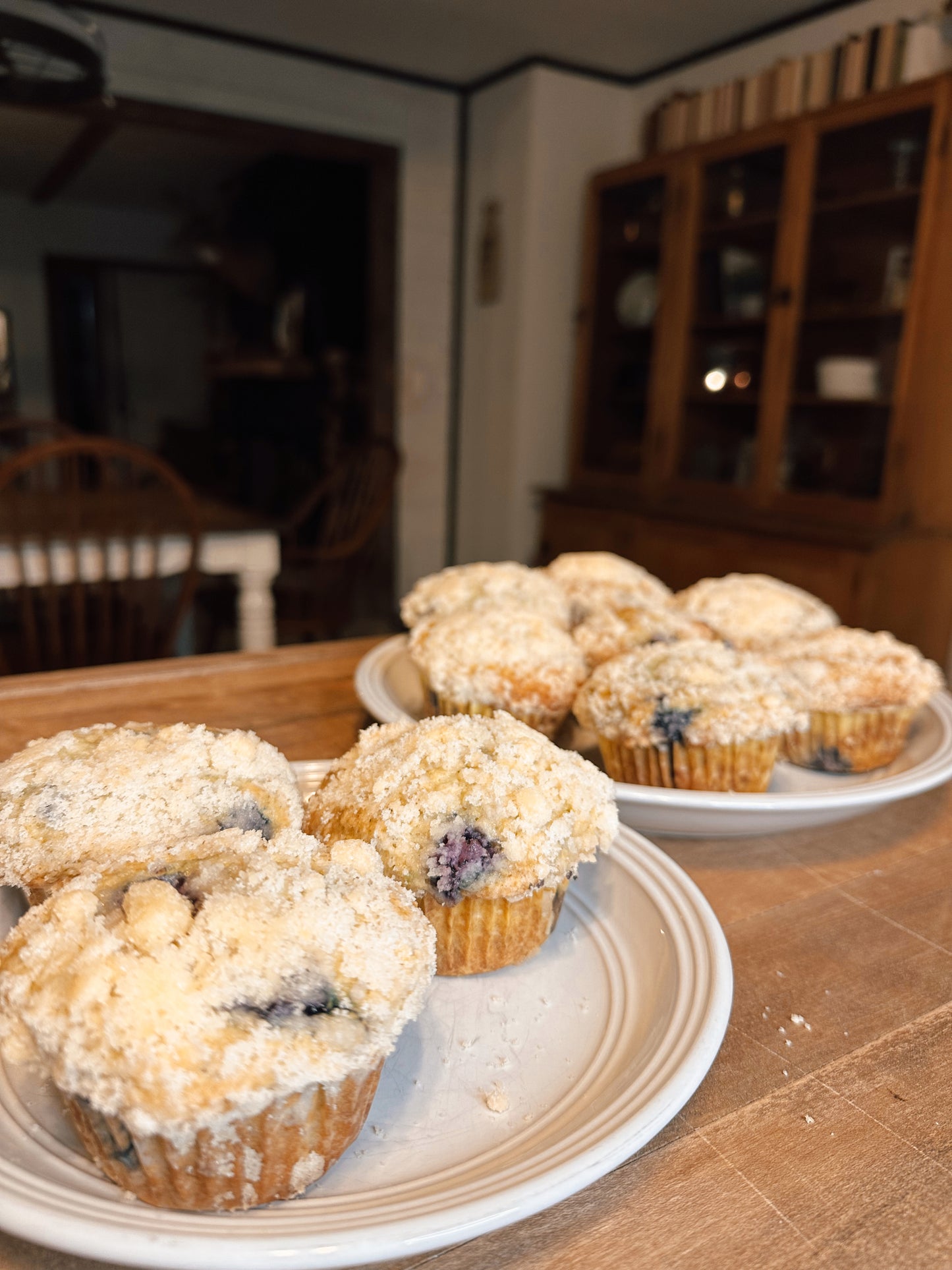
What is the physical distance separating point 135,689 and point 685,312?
2.97 m

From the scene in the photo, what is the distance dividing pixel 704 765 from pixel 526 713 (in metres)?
0.19

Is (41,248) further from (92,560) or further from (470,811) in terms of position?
(470,811)

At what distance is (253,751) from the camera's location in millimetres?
606

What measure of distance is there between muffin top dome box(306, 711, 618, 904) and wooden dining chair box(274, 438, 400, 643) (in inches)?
103

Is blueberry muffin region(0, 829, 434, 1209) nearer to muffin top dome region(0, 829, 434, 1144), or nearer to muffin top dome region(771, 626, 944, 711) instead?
muffin top dome region(0, 829, 434, 1144)

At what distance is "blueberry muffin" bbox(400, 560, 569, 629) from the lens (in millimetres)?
1079

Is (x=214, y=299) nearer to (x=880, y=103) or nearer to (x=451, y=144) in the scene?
(x=451, y=144)

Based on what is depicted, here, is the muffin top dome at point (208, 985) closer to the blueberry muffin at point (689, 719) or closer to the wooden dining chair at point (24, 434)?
the blueberry muffin at point (689, 719)

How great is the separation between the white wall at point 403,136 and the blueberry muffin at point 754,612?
363cm

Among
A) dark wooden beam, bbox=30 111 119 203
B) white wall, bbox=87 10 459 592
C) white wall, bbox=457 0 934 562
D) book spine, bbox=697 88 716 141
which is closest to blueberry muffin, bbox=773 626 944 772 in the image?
book spine, bbox=697 88 716 141

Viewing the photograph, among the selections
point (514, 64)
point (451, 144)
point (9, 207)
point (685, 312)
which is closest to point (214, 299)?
point (9, 207)

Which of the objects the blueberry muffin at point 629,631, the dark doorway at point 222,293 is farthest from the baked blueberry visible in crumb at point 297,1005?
the dark doorway at point 222,293

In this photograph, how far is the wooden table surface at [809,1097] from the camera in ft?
1.33

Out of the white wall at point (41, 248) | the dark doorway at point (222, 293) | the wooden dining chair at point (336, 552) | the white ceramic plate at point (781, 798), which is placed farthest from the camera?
the white wall at point (41, 248)
